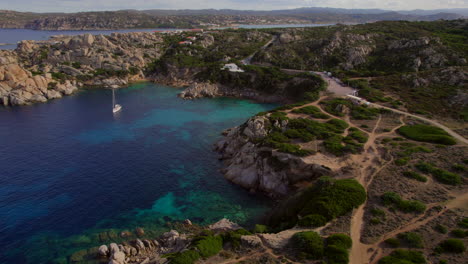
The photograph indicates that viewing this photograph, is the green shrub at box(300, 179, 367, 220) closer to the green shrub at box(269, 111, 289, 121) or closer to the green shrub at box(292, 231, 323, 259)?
the green shrub at box(292, 231, 323, 259)

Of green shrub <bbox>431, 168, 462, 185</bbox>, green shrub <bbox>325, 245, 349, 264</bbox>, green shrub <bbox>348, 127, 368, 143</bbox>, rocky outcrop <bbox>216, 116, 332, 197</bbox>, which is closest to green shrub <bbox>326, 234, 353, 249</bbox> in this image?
green shrub <bbox>325, 245, 349, 264</bbox>

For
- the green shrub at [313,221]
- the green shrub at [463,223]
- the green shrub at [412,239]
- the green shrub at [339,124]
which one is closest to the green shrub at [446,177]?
the green shrub at [463,223]

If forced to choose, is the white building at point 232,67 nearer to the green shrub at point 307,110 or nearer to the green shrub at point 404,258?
the green shrub at point 307,110

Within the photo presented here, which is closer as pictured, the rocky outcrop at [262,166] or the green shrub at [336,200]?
the green shrub at [336,200]

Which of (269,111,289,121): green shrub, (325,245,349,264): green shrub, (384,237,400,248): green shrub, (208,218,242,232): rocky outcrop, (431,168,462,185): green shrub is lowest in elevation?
(208,218,242,232): rocky outcrop

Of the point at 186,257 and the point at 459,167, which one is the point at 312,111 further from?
the point at 186,257

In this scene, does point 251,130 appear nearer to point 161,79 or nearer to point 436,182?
point 436,182

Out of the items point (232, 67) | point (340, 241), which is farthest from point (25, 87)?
point (340, 241)
